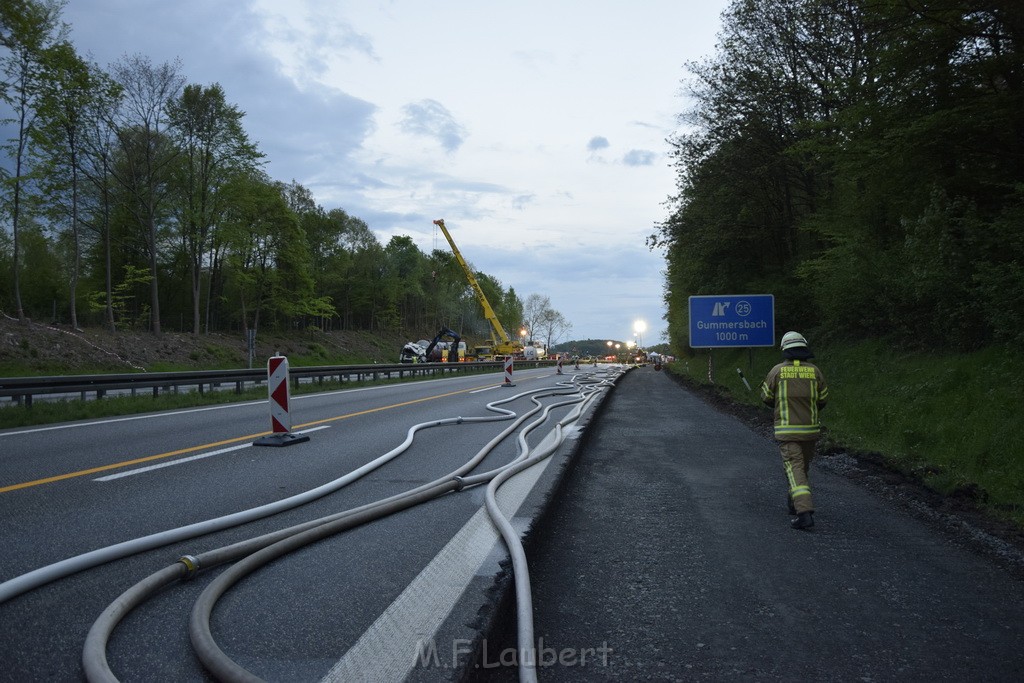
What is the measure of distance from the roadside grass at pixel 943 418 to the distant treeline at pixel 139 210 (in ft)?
96.8

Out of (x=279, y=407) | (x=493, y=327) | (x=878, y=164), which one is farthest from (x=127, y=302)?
(x=878, y=164)

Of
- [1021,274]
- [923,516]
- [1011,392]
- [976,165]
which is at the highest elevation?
[976,165]

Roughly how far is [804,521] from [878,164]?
11467mm

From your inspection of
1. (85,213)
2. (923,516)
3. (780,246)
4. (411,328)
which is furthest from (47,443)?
(411,328)

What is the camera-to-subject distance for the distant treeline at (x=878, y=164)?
11.9 metres

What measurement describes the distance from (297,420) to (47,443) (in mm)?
3942

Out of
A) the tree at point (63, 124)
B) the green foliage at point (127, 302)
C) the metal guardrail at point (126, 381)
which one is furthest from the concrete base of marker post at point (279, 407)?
the green foliage at point (127, 302)

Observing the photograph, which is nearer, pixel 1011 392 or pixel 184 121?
pixel 1011 392

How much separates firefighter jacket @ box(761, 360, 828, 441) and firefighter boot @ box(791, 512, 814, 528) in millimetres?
662

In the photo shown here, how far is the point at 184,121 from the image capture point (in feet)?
128

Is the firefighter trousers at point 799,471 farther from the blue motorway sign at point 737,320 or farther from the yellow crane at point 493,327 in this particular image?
the yellow crane at point 493,327

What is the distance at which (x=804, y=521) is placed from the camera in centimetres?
549

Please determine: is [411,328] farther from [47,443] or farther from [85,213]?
[47,443]

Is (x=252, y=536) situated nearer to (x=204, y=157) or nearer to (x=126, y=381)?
(x=126, y=381)
